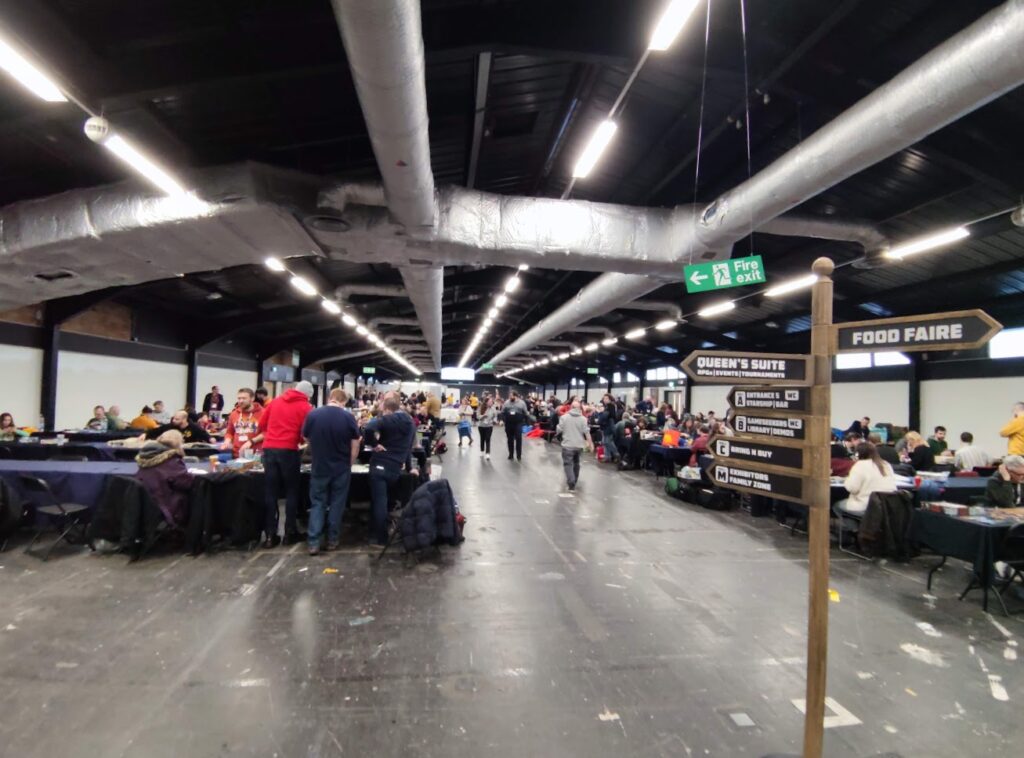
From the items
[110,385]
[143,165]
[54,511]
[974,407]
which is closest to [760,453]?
[143,165]

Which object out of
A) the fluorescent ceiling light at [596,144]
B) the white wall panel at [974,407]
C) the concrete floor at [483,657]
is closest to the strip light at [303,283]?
the concrete floor at [483,657]

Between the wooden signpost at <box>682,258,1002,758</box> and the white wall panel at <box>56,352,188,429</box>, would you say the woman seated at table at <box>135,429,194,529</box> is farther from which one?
the white wall panel at <box>56,352,188,429</box>

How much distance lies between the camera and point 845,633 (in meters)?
3.65

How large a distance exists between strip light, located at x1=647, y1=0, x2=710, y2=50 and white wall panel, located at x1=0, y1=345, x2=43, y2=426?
36.8 ft

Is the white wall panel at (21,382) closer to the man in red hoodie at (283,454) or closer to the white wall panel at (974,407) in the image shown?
the man in red hoodie at (283,454)

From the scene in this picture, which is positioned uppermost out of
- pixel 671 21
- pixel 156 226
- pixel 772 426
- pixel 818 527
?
pixel 671 21

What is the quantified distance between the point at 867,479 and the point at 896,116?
3.94 m

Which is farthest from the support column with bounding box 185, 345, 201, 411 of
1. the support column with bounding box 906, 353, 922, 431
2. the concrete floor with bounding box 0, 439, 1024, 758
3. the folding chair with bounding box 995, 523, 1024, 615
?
the support column with bounding box 906, 353, 922, 431

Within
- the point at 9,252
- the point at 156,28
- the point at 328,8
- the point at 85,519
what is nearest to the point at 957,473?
the point at 328,8

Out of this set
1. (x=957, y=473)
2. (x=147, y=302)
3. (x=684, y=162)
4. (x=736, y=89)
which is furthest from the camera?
(x=147, y=302)

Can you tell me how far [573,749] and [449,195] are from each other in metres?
→ 4.89

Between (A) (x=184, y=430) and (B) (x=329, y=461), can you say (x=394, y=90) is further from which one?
(A) (x=184, y=430)

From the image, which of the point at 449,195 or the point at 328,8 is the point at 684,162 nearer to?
the point at 449,195

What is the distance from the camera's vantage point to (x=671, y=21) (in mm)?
3006
